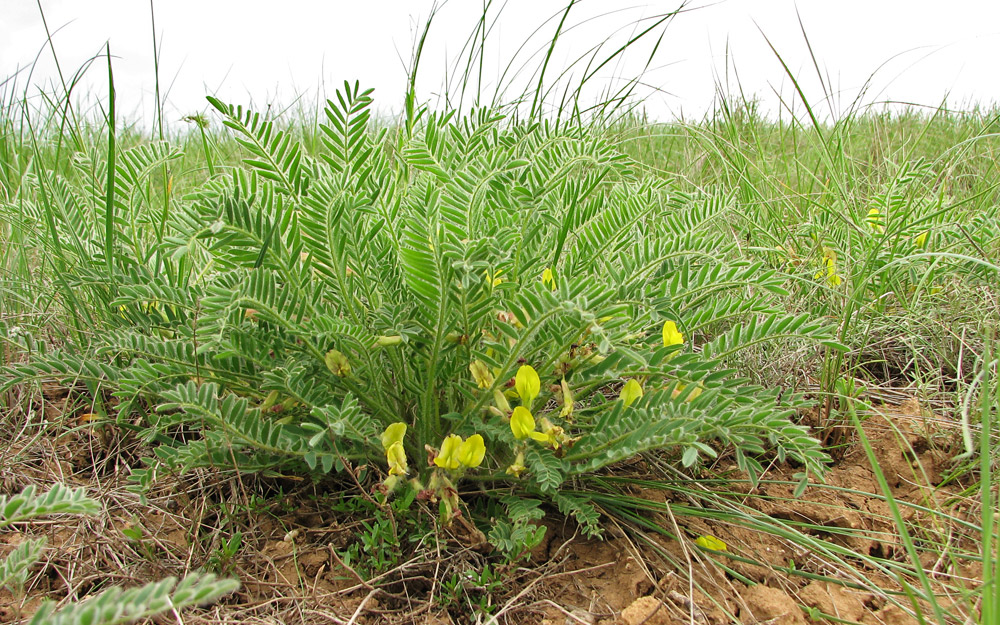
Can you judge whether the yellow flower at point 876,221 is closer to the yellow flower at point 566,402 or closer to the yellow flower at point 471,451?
the yellow flower at point 566,402

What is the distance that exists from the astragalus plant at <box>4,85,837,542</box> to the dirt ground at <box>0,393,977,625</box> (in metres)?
0.10

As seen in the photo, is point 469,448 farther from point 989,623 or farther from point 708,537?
point 989,623

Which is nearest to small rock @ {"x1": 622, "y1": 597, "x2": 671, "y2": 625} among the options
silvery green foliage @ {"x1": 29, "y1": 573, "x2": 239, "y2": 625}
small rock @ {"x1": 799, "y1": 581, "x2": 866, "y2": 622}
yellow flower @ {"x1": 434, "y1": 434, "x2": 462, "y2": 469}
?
small rock @ {"x1": 799, "y1": 581, "x2": 866, "y2": 622}

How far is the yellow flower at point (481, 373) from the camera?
129 cm

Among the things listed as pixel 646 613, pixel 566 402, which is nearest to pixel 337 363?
pixel 566 402

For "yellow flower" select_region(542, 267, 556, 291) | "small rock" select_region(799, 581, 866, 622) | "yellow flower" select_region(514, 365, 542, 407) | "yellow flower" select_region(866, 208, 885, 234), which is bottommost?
"small rock" select_region(799, 581, 866, 622)

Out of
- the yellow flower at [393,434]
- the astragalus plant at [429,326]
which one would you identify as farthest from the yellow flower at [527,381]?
the yellow flower at [393,434]

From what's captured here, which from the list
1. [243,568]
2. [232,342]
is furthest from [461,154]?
[243,568]

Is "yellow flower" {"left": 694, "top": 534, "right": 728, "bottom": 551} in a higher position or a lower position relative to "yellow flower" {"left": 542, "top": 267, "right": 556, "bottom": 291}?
lower

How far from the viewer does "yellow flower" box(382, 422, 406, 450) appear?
129 cm

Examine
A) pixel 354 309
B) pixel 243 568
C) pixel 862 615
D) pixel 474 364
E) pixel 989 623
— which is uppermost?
pixel 354 309

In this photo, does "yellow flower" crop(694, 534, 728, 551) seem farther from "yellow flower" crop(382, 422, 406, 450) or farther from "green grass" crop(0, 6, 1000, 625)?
"yellow flower" crop(382, 422, 406, 450)

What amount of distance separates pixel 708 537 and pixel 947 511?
0.57 metres

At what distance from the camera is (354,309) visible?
130 centimetres
